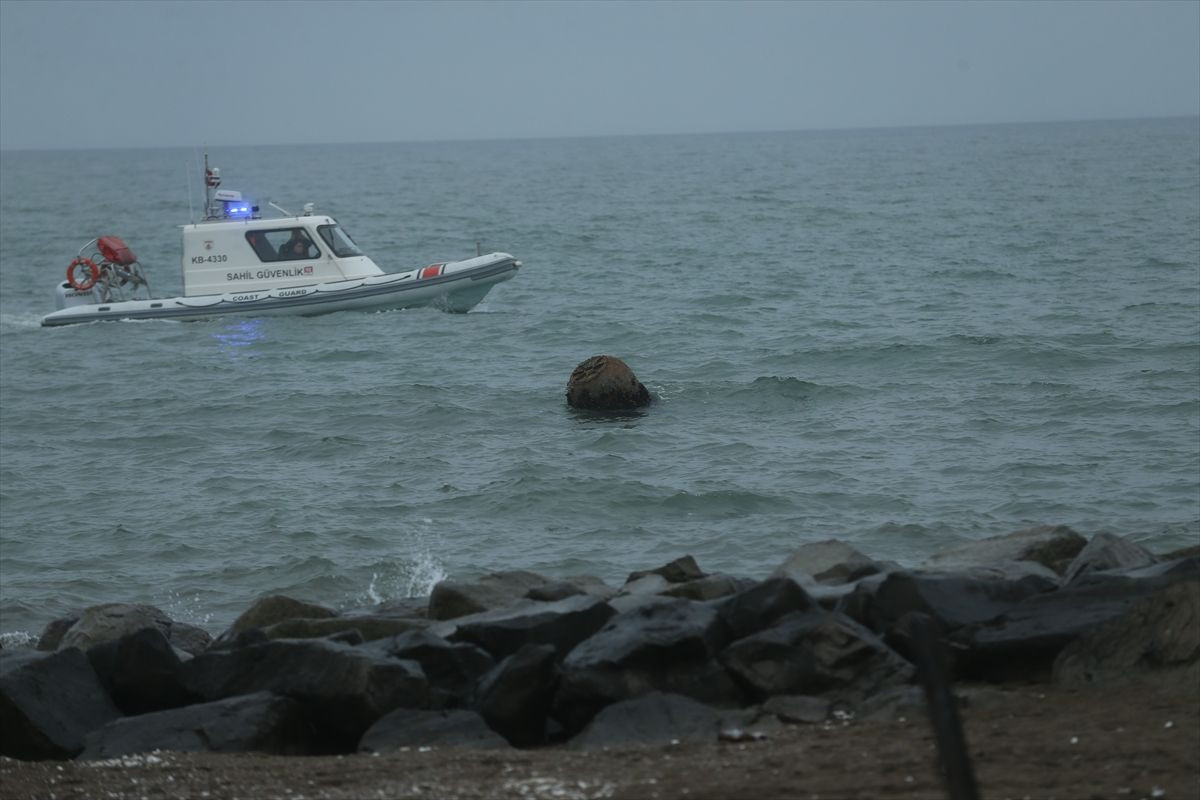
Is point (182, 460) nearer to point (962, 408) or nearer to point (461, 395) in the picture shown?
point (461, 395)

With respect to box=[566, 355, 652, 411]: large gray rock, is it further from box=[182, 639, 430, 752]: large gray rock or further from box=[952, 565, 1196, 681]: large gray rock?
box=[952, 565, 1196, 681]: large gray rock

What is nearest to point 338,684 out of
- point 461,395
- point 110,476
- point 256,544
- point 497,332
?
point 256,544

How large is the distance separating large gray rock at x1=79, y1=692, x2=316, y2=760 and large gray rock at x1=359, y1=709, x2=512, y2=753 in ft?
1.16

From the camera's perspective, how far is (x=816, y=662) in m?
6.34

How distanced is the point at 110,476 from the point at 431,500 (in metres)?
3.67

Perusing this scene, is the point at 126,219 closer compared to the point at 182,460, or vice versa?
the point at 182,460

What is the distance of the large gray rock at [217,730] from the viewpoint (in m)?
6.26

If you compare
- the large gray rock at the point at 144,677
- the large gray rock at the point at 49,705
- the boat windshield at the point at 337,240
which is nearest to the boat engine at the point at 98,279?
the boat windshield at the point at 337,240

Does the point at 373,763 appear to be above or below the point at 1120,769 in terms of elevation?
below

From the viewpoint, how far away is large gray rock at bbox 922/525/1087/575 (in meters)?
8.52

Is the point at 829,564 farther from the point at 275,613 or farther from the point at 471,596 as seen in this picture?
the point at 275,613

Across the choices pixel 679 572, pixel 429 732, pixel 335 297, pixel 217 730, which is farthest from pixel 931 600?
pixel 335 297

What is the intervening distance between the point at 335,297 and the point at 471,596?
16.3 m

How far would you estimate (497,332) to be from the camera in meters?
23.9
